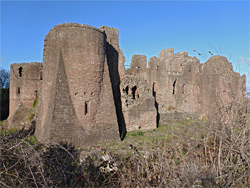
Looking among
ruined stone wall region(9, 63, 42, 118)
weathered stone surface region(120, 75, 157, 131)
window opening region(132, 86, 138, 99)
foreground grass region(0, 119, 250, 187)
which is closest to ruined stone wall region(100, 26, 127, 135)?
weathered stone surface region(120, 75, 157, 131)

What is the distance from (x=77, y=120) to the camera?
10039 millimetres

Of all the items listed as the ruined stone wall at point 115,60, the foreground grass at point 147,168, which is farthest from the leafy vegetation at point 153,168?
the ruined stone wall at point 115,60

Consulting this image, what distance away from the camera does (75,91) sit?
10125 millimetres

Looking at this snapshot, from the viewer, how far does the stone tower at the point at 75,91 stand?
9672 millimetres

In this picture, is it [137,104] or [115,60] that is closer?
[137,104]

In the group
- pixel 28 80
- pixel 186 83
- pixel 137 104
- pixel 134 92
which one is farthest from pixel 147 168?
pixel 186 83

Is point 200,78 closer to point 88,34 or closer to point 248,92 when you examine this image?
point 88,34

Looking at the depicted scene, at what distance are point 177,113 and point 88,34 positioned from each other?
11.4m

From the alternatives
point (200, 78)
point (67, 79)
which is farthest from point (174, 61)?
point (67, 79)

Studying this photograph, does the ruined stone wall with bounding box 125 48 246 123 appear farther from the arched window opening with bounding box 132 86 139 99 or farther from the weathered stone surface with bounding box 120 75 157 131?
the weathered stone surface with bounding box 120 75 157 131

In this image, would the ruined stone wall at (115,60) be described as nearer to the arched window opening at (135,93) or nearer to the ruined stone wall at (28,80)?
the arched window opening at (135,93)

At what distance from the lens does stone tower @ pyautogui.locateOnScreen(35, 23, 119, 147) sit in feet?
31.7

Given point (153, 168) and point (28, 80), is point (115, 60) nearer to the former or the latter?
point (28, 80)

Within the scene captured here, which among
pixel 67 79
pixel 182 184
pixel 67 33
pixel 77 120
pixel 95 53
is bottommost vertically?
pixel 182 184
